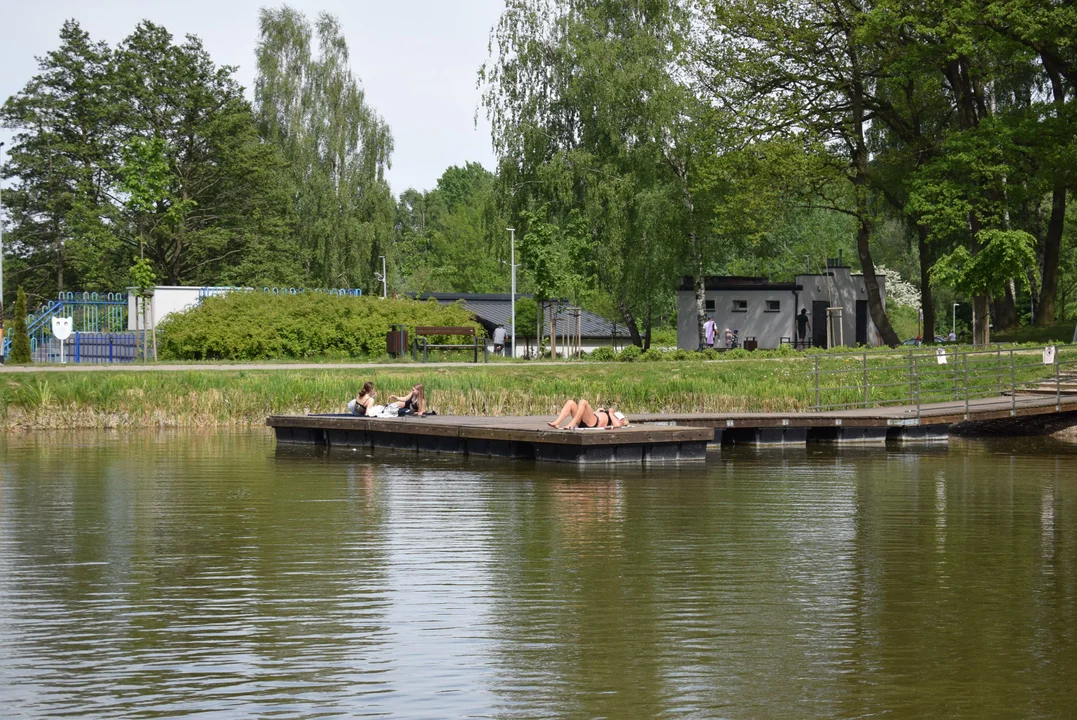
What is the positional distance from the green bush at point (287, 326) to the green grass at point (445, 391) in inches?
369

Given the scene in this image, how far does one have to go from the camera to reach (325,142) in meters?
64.5

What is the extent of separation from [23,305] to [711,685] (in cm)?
3401

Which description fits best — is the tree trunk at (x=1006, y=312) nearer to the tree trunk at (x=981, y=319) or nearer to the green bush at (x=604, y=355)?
the tree trunk at (x=981, y=319)

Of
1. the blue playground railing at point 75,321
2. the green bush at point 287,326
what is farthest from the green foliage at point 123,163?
the green bush at point 287,326

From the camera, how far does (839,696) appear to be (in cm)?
763

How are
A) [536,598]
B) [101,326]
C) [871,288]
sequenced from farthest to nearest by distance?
[101,326]
[871,288]
[536,598]

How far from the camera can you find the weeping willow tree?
63469 mm

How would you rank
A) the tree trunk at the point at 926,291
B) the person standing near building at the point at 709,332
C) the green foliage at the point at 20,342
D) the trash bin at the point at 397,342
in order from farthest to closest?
the person standing near building at the point at 709,332 < the tree trunk at the point at 926,291 < the trash bin at the point at 397,342 < the green foliage at the point at 20,342

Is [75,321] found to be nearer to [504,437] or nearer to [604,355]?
[604,355]

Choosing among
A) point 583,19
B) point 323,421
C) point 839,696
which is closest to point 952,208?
point 583,19

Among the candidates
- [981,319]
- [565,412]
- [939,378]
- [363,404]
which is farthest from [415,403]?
[981,319]

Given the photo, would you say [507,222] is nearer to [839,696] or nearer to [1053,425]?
[1053,425]

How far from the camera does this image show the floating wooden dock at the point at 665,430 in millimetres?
21297

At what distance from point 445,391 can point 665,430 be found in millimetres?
8553
